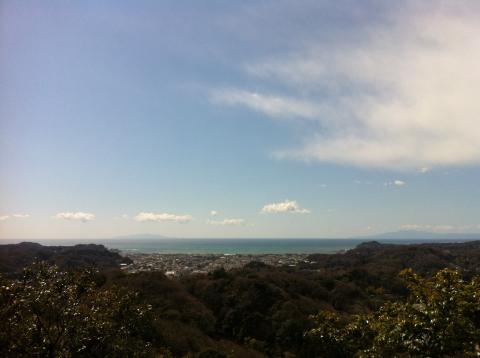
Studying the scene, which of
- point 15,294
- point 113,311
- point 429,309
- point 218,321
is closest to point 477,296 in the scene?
point 429,309

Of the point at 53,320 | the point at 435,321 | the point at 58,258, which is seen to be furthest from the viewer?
the point at 58,258

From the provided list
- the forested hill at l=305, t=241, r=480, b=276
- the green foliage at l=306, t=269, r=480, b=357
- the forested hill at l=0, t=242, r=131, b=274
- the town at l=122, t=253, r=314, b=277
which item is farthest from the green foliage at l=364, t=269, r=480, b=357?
the forested hill at l=305, t=241, r=480, b=276

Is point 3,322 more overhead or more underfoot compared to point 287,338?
more overhead

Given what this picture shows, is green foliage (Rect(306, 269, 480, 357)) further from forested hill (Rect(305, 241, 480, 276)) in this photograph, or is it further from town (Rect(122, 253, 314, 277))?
forested hill (Rect(305, 241, 480, 276))

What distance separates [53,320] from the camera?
11453 millimetres

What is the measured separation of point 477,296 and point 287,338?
118ft

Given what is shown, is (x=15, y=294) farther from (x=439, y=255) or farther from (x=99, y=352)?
(x=439, y=255)

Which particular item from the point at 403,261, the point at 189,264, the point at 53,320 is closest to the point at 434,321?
the point at 53,320

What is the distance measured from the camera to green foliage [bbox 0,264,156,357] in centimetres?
1090

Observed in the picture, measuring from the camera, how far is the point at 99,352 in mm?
12789

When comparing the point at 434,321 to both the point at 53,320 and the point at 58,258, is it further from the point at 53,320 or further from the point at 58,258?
the point at 58,258

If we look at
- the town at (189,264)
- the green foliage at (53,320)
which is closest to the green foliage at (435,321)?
the green foliage at (53,320)

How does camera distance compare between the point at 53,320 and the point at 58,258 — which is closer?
the point at 53,320

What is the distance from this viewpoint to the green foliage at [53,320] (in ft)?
35.8
